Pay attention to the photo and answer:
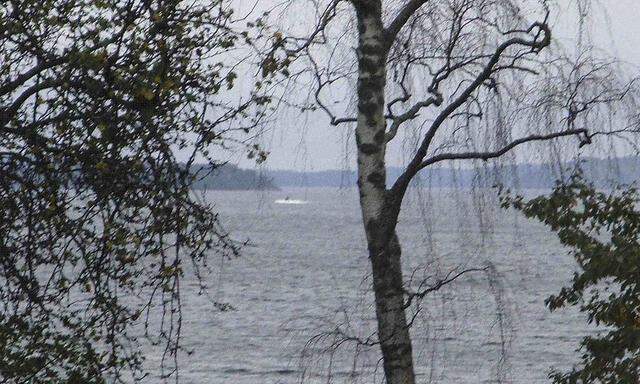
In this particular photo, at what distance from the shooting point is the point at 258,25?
23.6ft

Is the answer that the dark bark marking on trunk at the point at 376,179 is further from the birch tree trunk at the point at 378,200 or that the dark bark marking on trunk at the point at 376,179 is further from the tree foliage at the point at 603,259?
the tree foliage at the point at 603,259

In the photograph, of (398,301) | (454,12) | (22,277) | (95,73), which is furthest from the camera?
(454,12)

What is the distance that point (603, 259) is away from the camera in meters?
8.31

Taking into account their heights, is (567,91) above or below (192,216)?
above

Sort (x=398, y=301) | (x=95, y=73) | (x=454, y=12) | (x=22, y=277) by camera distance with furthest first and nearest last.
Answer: (x=454, y=12)
(x=398, y=301)
(x=22, y=277)
(x=95, y=73)

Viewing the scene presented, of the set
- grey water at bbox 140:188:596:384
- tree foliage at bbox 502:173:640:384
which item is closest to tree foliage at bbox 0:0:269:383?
grey water at bbox 140:188:596:384

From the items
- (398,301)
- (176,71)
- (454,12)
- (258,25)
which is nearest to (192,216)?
(176,71)

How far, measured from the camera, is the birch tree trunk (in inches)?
323

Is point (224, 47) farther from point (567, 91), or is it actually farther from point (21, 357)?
point (567, 91)

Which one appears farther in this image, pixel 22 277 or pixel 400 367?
pixel 400 367

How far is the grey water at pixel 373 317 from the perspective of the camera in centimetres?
856

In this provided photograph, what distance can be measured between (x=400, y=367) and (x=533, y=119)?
238 cm

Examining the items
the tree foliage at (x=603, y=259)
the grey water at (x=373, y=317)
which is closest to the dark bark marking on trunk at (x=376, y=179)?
the grey water at (x=373, y=317)

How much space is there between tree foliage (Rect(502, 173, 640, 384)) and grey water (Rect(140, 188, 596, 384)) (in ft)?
1.34
